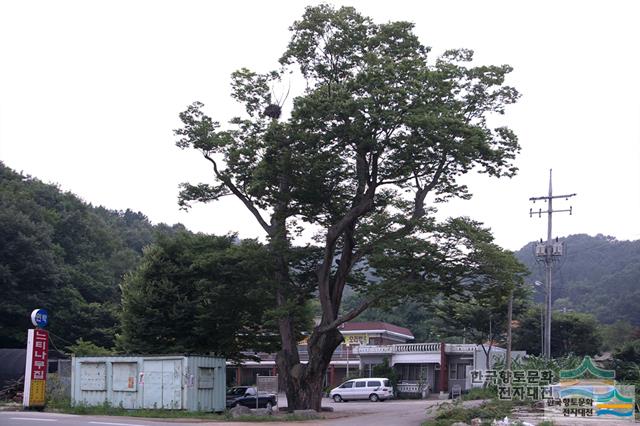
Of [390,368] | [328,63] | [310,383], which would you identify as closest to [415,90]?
[328,63]

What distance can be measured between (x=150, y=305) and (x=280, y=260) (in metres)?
7.42

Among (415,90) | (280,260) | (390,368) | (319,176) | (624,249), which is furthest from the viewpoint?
(624,249)

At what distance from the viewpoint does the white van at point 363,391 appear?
51.7 m

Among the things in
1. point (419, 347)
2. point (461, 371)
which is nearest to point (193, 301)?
point (419, 347)

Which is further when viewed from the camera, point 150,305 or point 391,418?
point 150,305

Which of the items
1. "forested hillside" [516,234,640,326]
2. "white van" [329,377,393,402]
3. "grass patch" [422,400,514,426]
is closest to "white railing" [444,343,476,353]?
"white van" [329,377,393,402]

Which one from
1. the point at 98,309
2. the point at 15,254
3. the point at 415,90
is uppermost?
the point at 415,90

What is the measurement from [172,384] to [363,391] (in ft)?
81.4

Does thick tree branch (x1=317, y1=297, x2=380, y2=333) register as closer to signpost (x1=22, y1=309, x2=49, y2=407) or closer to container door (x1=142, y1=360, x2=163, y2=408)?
container door (x1=142, y1=360, x2=163, y2=408)

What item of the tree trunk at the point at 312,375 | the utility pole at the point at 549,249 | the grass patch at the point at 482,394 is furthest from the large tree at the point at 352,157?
the utility pole at the point at 549,249

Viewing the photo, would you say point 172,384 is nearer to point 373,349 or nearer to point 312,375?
point 312,375

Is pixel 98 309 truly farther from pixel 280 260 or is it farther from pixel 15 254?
pixel 280 260

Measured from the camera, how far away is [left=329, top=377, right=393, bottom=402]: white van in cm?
5166

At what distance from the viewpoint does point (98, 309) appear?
2378 inches
